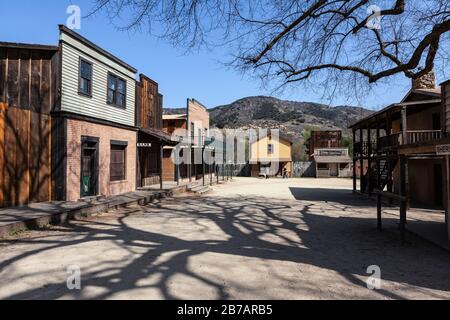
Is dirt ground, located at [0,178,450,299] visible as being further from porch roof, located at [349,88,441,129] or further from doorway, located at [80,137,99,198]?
porch roof, located at [349,88,441,129]

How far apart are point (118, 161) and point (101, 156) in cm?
182

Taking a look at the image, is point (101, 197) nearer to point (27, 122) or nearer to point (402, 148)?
point (27, 122)

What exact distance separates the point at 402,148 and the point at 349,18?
382cm

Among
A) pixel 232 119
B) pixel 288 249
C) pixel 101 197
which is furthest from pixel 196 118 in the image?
pixel 232 119

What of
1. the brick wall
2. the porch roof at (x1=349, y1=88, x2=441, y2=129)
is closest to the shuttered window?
the brick wall

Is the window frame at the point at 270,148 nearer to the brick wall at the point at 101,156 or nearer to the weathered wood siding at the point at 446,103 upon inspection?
the brick wall at the point at 101,156

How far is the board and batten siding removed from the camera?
1238cm

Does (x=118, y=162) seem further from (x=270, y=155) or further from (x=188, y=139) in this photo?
(x=270, y=155)

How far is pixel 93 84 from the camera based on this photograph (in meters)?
14.2

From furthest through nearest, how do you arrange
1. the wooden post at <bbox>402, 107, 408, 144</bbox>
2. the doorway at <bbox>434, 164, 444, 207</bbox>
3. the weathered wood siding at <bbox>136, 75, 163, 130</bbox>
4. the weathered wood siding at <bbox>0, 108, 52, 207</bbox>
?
1. the weathered wood siding at <bbox>136, 75, 163, 130</bbox>
2. the doorway at <bbox>434, 164, 444, 207</bbox>
3. the wooden post at <bbox>402, 107, 408, 144</bbox>
4. the weathered wood siding at <bbox>0, 108, 52, 207</bbox>

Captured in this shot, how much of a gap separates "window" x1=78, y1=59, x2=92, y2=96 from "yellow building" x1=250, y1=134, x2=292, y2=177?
114ft

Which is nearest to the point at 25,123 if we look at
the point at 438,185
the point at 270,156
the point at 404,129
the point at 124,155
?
the point at 124,155

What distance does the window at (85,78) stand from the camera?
43.9ft

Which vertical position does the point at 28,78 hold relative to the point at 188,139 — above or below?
above
